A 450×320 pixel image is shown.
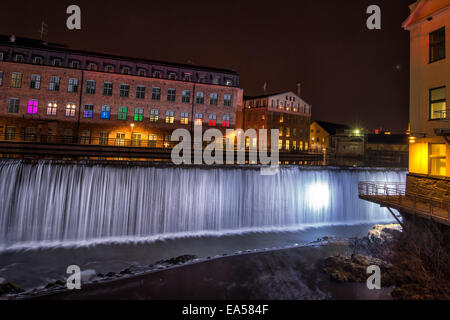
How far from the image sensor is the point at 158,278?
11.5 metres

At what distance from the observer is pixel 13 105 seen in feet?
104

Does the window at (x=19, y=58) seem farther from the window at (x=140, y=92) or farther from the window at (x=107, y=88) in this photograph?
the window at (x=140, y=92)

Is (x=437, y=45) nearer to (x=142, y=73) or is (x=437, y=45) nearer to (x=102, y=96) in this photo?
(x=142, y=73)

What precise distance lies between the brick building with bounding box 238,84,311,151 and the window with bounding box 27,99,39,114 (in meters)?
36.3

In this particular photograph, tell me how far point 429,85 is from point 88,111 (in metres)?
35.4

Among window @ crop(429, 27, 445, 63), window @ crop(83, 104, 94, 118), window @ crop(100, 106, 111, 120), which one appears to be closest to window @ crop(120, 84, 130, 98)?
window @ crop(100, 106, 111, 120)

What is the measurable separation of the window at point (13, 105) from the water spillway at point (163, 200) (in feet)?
62.3

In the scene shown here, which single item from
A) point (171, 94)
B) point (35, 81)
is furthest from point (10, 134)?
point (171, 94)

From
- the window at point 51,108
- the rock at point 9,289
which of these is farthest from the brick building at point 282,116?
the rock at point 9,289

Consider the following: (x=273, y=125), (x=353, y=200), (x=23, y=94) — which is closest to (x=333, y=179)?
(x=353, y=200)

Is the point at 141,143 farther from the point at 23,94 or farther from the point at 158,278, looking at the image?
the point at 158,278

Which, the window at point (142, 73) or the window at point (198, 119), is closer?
the window at point (142, 73)

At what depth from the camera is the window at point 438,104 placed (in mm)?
14266
